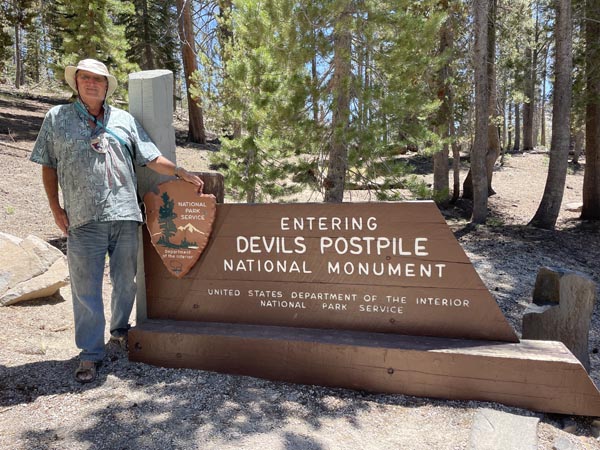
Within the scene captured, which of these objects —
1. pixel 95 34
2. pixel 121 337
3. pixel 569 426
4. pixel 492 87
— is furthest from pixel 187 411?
pixel 492 87

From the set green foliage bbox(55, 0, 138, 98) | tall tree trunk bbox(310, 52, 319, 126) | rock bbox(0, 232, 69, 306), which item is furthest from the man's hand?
green foliage bbox(55, 0, 138, 98)

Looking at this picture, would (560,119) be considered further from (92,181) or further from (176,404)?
(176,404)

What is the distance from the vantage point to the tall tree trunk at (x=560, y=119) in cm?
962

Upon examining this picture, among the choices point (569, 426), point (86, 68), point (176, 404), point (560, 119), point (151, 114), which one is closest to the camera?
point (569, 426)

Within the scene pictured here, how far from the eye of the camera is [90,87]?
3.20 metres

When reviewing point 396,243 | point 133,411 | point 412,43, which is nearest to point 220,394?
point 133,411

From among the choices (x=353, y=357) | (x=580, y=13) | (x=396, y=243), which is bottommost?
(x=353, y=357)

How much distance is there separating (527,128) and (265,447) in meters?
28.3

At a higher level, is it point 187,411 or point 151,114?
point 151,114

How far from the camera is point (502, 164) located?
21.8 m

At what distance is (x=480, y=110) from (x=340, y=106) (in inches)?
204

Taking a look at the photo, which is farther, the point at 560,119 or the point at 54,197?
the point at 560,119

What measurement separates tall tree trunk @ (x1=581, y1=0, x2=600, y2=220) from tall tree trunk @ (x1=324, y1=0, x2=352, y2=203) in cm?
686

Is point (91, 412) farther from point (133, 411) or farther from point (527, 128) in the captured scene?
point (527, 128)
